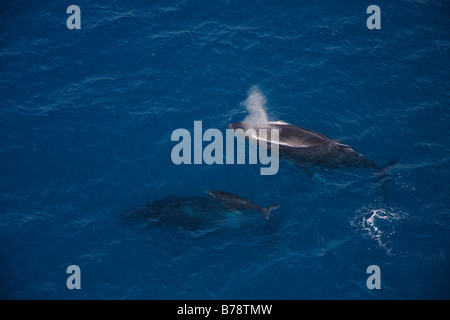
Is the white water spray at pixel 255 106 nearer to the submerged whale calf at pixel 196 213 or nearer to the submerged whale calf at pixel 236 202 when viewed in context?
the submerged whale calf at pixel 236 202

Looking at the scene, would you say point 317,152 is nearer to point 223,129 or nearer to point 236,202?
point 236,202

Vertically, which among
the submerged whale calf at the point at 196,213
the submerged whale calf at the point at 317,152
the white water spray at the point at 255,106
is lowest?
the submerged whale calf at the point at 196,213

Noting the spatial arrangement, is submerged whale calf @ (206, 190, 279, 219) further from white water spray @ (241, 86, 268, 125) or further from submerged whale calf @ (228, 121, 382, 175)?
white water spray @ (241, 86, 268, 125)

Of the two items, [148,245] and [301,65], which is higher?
[301,65]

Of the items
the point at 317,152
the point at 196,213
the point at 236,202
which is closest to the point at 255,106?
the point at 317,152

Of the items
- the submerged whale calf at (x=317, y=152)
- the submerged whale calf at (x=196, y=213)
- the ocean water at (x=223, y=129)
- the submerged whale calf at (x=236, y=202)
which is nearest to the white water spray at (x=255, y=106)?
the ocean water at (x=223, y=129)
